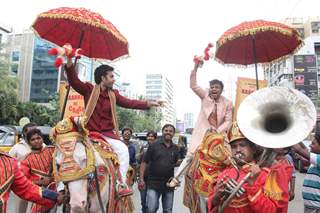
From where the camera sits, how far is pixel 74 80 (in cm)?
468

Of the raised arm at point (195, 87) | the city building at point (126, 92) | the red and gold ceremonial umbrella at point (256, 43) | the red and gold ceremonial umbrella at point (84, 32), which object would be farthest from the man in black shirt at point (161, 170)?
the city building at point (126, 92)

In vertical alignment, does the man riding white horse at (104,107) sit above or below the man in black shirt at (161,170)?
above

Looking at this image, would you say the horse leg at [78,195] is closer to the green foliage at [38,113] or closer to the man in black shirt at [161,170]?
the man in black shirt at [161,170]

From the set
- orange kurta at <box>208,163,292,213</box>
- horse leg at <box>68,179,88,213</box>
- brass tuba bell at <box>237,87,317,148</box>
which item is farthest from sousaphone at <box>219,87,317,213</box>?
horse leg at <box>68,179,88,213</box>

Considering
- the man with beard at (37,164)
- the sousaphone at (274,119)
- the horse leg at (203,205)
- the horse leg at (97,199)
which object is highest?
the sousaphone at (274,119)

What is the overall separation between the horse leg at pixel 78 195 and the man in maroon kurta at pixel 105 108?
86cm

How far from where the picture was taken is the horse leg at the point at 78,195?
355 centimetres

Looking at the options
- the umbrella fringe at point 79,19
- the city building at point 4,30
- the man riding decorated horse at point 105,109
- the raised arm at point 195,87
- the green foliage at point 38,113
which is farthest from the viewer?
the city building at point 4,30

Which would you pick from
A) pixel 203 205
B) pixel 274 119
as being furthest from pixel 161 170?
pixel 274 119

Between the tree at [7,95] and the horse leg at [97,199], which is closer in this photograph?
the horse leg at [97,199]

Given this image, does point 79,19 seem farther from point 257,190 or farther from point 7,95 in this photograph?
point 7,95

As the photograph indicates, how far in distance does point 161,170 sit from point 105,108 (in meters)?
2.31

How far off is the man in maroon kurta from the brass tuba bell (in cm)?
205

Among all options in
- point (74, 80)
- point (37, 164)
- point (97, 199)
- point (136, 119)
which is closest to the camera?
point (97, 199)
